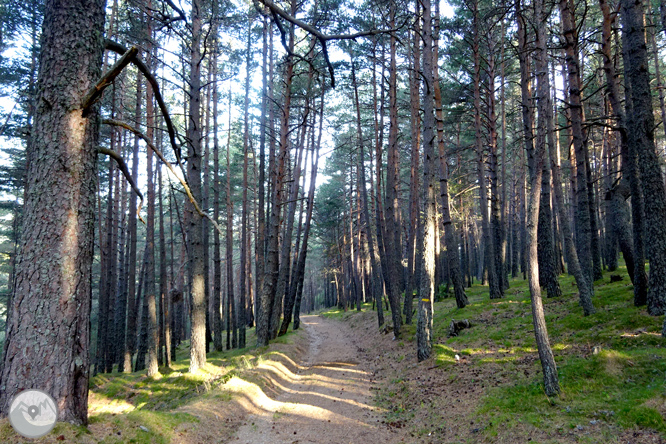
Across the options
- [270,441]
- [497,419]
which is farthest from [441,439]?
[270,441]

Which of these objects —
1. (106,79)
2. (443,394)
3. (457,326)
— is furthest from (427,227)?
(106,79)

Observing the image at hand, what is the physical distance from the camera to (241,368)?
33.1 feet

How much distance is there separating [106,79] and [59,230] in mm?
1418

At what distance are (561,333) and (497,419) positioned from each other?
417 centimetres

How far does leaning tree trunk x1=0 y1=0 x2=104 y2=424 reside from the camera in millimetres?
2971

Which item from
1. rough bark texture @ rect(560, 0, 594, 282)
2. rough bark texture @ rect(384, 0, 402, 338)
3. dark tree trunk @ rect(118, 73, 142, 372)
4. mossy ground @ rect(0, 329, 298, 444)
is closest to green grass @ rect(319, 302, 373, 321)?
mossy ground @ rect(0, 329, 298, 444)

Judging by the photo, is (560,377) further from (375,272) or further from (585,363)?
(375,272)

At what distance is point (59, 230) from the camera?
316cm

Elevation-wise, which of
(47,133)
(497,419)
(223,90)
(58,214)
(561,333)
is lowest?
(497,419)

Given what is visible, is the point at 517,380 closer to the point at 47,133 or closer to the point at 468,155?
the point at 47,133

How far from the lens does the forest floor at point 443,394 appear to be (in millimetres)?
4906

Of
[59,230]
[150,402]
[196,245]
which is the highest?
[196,245]

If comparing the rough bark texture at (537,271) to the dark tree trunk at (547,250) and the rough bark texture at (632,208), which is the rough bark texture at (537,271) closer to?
the rough bark texture at (632,208)

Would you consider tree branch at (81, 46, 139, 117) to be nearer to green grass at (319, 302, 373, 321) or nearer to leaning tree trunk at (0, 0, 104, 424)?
leaning tree trunk at (0, 0, 104, 424)
